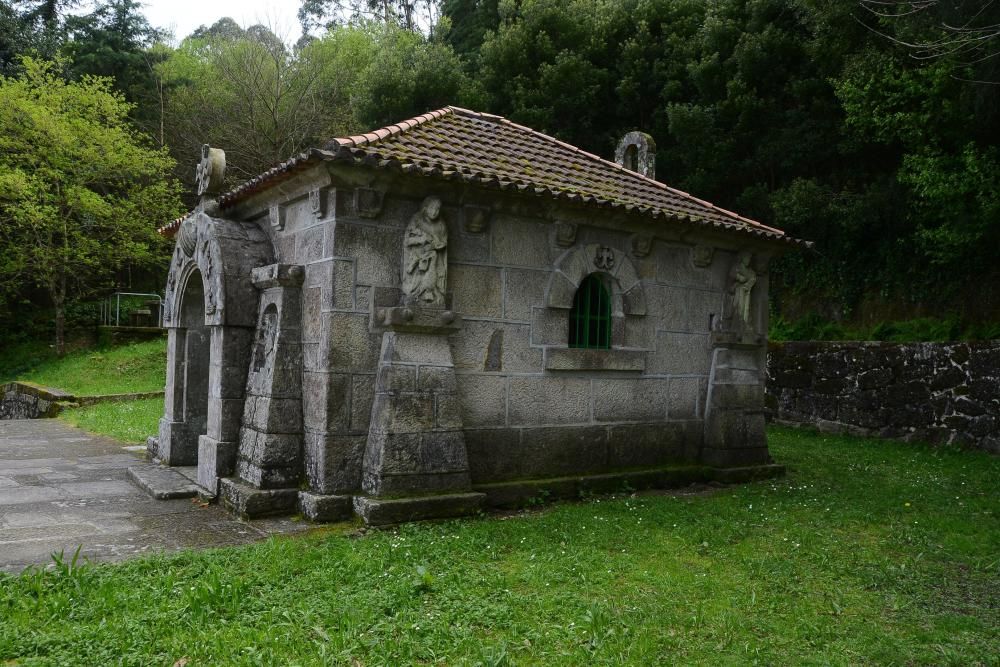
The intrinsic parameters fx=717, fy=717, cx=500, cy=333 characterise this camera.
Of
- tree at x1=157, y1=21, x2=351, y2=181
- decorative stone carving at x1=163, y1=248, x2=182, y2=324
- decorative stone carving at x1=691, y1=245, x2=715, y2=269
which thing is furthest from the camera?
tree at x1=157, y1=21, x2=351, y2=181

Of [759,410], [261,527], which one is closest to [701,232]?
[759,410]

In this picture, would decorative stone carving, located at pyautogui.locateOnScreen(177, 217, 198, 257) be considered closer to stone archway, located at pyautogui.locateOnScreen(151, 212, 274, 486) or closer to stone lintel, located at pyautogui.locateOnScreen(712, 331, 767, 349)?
stone archway, located at pyautogui.locateOnScreen(151, 212, 274, 486)

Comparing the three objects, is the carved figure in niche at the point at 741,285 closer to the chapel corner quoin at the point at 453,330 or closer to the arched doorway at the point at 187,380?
the chapel corner quoin at the point at 453,330

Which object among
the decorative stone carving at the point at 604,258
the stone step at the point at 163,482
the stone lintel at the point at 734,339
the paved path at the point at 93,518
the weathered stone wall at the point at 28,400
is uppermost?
the decorative stone carving at the point at 604,258

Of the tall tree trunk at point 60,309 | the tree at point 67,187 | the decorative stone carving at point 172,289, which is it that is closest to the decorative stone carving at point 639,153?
the decorative stone carving at point 172,289

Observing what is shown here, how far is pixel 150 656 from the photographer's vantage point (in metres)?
3.50

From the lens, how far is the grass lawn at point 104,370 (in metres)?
17.2

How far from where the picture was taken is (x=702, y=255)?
8.48 m

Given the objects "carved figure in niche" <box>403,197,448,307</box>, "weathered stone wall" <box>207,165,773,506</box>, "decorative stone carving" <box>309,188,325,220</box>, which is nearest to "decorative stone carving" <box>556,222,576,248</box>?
"weathered stone wall" <box>207,165,773,506</box>

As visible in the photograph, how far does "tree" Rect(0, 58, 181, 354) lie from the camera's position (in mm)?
19891

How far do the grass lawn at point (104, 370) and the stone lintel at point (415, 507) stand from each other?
12.3 metres

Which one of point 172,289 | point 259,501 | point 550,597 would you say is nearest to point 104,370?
point 172,289

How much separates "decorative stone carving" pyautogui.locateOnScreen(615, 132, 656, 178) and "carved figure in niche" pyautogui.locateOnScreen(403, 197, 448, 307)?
551 centimetres

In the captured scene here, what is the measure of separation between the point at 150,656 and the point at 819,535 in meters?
5.17
